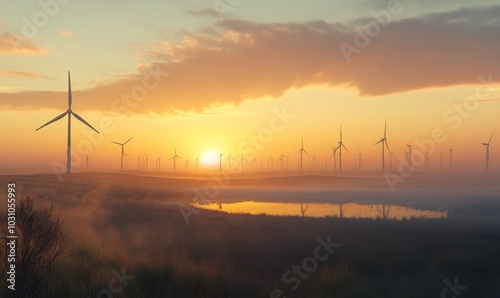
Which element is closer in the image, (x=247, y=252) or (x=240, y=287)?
(x=240, y=287)

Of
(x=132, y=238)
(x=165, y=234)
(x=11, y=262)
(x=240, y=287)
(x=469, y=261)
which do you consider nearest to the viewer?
(x=11, y=262)

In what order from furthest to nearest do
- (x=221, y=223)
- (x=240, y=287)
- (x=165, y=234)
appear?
(x=221, y=223) → (x=165, y=234) → (x=240, y=287)

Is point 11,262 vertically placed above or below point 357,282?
above

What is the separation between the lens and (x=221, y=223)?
3484cm

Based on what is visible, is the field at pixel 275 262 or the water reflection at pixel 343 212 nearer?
the field at pixel 275 262

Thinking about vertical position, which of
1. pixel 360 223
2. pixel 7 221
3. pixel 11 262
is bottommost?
pixel 360 223

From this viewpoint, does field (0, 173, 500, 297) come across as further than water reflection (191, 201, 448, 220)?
A: No

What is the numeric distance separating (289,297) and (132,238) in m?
14.5

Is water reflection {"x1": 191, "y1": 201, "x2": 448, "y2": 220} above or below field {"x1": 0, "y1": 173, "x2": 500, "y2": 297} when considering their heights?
below

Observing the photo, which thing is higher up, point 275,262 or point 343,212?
point 275,262

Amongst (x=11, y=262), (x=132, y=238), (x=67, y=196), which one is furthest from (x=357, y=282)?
(x=67, y=196)

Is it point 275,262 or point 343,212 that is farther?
point 343,212

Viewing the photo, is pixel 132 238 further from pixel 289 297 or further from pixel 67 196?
pixel 67 196

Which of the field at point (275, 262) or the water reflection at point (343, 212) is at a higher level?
the field at point (275, 262)
